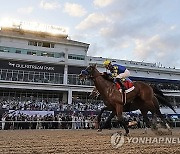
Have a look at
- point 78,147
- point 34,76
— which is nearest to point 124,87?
point 78,147

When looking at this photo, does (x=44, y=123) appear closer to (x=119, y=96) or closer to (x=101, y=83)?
(x=101, y=83)

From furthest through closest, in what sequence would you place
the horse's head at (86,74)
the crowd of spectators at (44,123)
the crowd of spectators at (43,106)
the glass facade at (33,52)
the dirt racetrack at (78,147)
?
Result: the glass facade at (33,52) → the crowd of spectators at (43,106) → the crowd of spectators at (44,123) → the horse's head at (86,74) → the dirt racetrack at (78,147)

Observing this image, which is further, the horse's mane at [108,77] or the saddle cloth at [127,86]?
the horse's mane at [108,77]

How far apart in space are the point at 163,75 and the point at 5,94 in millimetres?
26769

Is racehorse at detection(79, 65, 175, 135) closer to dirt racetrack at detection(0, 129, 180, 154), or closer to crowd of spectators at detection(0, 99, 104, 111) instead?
dirt racetrack at detection(0, 129, 180, 154)

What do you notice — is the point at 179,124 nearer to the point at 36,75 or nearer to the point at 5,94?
the point at 36,75

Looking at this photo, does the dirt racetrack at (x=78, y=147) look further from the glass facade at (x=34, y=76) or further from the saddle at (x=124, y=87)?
the glass facade at (x=34, y=76)

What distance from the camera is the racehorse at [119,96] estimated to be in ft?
23.2

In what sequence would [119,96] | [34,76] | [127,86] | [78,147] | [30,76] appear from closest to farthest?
[78,147] → [119,96] → [127,86] → [30,76] → [34,76]

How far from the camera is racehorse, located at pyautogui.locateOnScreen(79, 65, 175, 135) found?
7.07 metres

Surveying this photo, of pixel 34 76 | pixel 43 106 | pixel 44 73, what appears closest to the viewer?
pixel 43 106

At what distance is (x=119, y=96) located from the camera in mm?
7109

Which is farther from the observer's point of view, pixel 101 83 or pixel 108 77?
pixel 108 77

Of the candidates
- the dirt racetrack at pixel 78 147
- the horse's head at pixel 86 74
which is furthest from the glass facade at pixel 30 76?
the dirt racetrack at pixel 78 147
